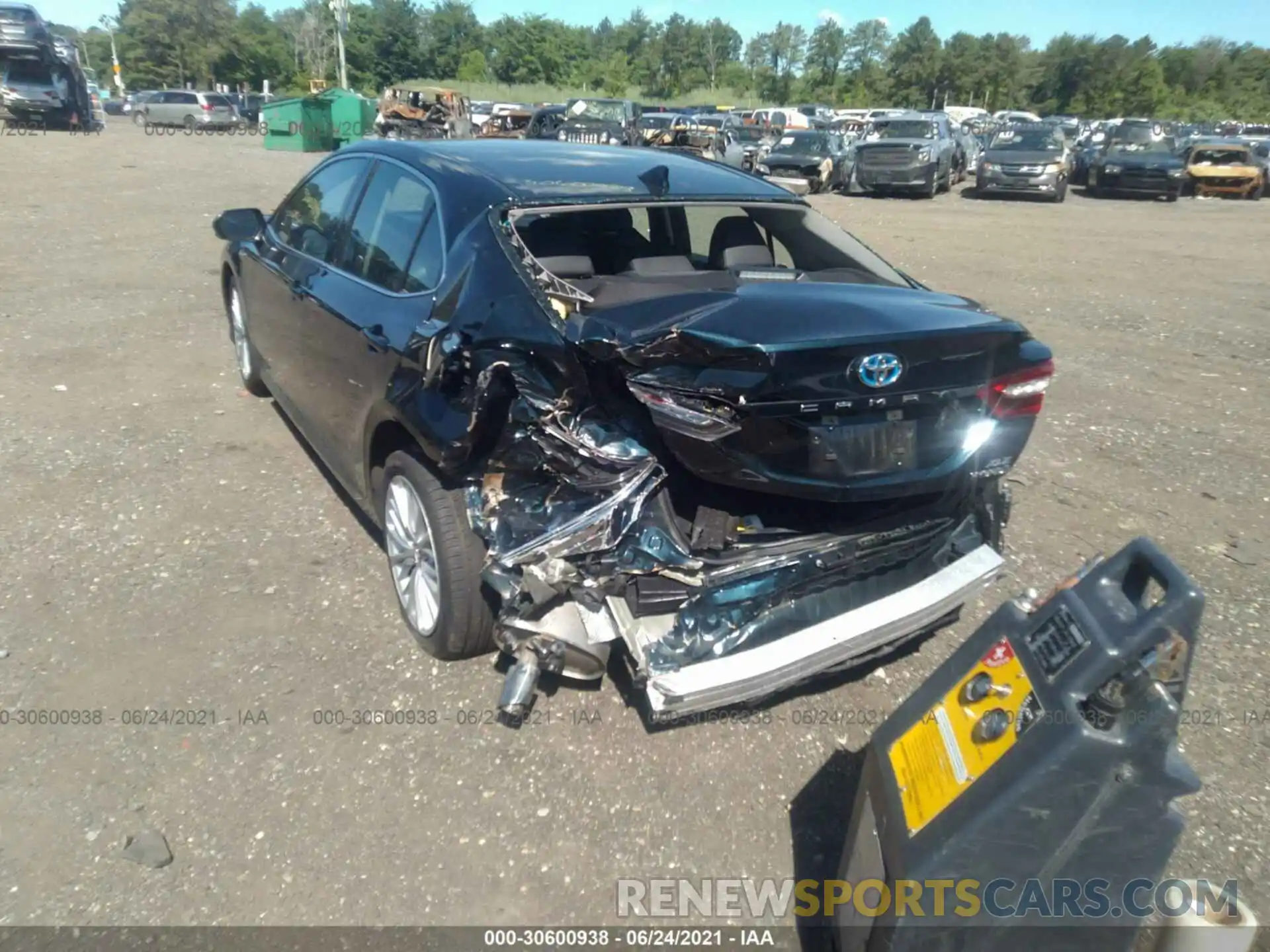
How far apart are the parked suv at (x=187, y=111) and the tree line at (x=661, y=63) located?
112 ft

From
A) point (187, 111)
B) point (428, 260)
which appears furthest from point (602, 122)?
point (428, 260)

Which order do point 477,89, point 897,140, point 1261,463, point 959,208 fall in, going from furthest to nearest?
point 477,89, point 897,140, point 959,208, point 1261,463

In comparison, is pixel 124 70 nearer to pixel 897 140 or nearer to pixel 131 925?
pixel 897 140

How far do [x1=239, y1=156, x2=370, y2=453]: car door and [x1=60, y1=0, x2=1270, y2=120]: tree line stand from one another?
7330 cm

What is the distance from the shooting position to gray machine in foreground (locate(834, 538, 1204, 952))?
1.73 m

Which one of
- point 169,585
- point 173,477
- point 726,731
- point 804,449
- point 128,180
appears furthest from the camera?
point 128,180

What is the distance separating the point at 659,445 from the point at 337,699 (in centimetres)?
149

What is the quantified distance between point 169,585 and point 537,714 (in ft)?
5.85

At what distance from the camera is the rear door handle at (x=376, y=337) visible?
352 cm

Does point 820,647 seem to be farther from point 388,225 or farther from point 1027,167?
point 1027,167

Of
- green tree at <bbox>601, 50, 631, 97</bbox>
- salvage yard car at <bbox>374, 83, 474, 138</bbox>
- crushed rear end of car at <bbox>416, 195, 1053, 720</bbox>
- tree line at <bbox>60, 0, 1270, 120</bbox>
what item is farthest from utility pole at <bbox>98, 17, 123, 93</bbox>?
crushed rear end of car at <bbox>416, 195, 1053, 720</bbox>

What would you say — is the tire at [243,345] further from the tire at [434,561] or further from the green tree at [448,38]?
the green tree at [448,38]

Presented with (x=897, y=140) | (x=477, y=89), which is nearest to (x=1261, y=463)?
(x=897, y=140)

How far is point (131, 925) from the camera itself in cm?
247
